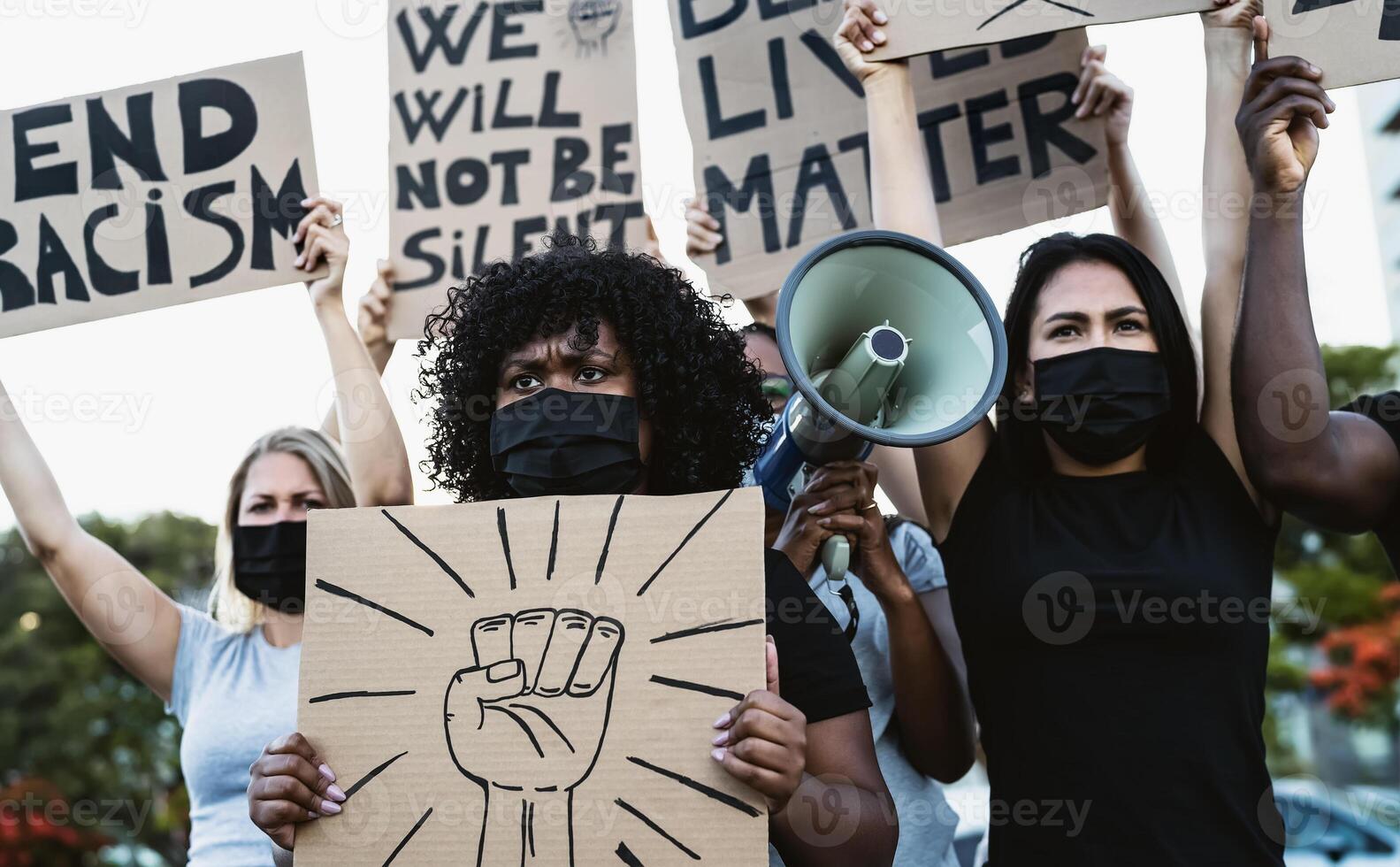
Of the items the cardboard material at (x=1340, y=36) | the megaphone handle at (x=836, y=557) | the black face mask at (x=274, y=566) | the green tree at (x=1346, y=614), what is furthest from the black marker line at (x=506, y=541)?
the green tree at (x=1346, y=614)

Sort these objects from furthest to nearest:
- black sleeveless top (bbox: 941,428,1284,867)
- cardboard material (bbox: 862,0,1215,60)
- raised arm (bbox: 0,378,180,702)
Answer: raised arm (bbox: 0,378,180,702), cardboard material (bbox: 862,0,1215,60), black sleeveless top (bbox: 941,428,1284,867)

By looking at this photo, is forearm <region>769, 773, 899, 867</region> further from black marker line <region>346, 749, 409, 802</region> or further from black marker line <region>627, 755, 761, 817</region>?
black marker line <region>346, 749, 409, 802</region>

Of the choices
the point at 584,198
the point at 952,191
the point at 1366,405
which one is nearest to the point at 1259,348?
the point at 1366,405

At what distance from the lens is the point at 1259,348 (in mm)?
2176

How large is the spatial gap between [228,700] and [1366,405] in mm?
2749

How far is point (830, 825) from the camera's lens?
Result: 5.83ft

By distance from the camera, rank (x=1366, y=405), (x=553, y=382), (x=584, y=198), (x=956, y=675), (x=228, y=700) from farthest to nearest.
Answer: (x=584, y=198), (x=228, y=700), (x=956, y=675), (x=1366, y=405), (x=553, y=382)

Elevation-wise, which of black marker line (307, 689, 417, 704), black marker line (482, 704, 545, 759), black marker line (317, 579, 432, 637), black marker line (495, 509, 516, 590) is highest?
black marker line (495, 509, 516, 590)

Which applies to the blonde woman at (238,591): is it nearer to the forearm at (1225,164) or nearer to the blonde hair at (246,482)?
the blonde hair at (246,482)

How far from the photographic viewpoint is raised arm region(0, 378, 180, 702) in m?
2.91

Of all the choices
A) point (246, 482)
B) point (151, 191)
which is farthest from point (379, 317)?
point (151, 191)

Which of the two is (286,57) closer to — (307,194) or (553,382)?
(307,194)

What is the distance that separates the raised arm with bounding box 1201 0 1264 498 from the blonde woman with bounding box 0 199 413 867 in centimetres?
195

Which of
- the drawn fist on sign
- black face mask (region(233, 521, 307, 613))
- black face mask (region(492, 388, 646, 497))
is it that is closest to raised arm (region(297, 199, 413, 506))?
black face mask (region(233, 521, 307, 613))
